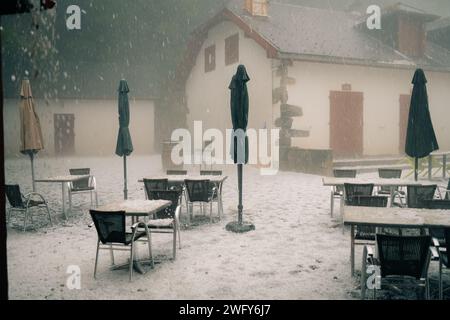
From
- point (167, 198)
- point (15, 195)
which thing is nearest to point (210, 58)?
point (15, 195)

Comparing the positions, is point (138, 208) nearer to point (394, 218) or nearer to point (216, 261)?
point (216, 261)

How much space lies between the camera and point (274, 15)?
16484mm

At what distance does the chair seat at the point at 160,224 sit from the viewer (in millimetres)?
5285

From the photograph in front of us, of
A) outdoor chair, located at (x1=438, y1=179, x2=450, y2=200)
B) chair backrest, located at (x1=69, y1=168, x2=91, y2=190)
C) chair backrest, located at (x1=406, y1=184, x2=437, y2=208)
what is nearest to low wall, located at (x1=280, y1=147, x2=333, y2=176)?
outdoor chair, located at (x1=438, y1=179, x2=450, y2=200)

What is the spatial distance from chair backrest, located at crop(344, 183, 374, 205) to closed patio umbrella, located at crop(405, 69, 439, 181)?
45.9 inches

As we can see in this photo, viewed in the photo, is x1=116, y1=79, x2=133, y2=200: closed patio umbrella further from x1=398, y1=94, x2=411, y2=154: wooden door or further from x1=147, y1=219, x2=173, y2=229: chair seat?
x1=398, y1=94, x2=411, y2=154: wooden door

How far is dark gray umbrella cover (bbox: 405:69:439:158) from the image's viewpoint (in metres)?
6.66

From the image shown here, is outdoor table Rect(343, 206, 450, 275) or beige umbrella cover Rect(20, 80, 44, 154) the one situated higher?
beige umbrella cover Rect(20, 80, 44, 154)

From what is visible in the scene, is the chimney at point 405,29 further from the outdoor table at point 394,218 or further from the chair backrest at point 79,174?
the outdoor table at point 394,218

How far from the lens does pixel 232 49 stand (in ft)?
53.9

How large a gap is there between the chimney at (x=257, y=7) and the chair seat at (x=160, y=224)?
39.6 feet
